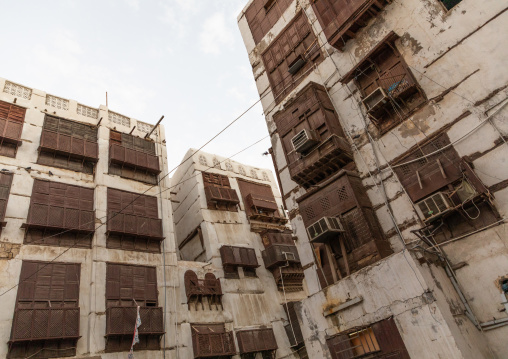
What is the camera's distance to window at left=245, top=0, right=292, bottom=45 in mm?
19984

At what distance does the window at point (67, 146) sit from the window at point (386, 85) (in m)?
15.8

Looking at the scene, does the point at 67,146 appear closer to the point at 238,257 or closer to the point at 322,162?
the point at 238,257

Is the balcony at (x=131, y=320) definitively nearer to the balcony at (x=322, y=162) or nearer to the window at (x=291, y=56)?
the balcony at (x=322, y=162)

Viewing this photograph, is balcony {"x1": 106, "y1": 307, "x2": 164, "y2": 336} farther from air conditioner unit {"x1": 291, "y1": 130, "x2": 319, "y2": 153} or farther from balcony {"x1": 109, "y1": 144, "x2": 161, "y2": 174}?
air conditioner unit {"x1": 291, "y1": 130, "x2": 319, "y2": 153}

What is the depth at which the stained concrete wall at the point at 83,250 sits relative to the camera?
50.9 feet

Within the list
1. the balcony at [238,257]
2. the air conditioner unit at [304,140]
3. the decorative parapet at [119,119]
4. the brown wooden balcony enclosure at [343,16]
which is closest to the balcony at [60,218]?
the decorative parapet at [119,119]

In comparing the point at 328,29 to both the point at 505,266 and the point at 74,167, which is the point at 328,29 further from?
the point at 74,167

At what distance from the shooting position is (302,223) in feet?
51.0

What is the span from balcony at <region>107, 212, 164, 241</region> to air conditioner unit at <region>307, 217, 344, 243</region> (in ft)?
35.5

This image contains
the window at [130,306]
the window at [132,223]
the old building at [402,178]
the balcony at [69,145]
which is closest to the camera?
the old building at [402,178]

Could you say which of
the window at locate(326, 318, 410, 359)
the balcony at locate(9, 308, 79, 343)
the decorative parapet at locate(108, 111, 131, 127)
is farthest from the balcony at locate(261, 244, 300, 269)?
the decorative parapet at locate(108, 111, 131, 127)

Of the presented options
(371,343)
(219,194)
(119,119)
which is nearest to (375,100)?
(371,343)

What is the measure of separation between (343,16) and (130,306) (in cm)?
1741

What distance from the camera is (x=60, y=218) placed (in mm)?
17531
